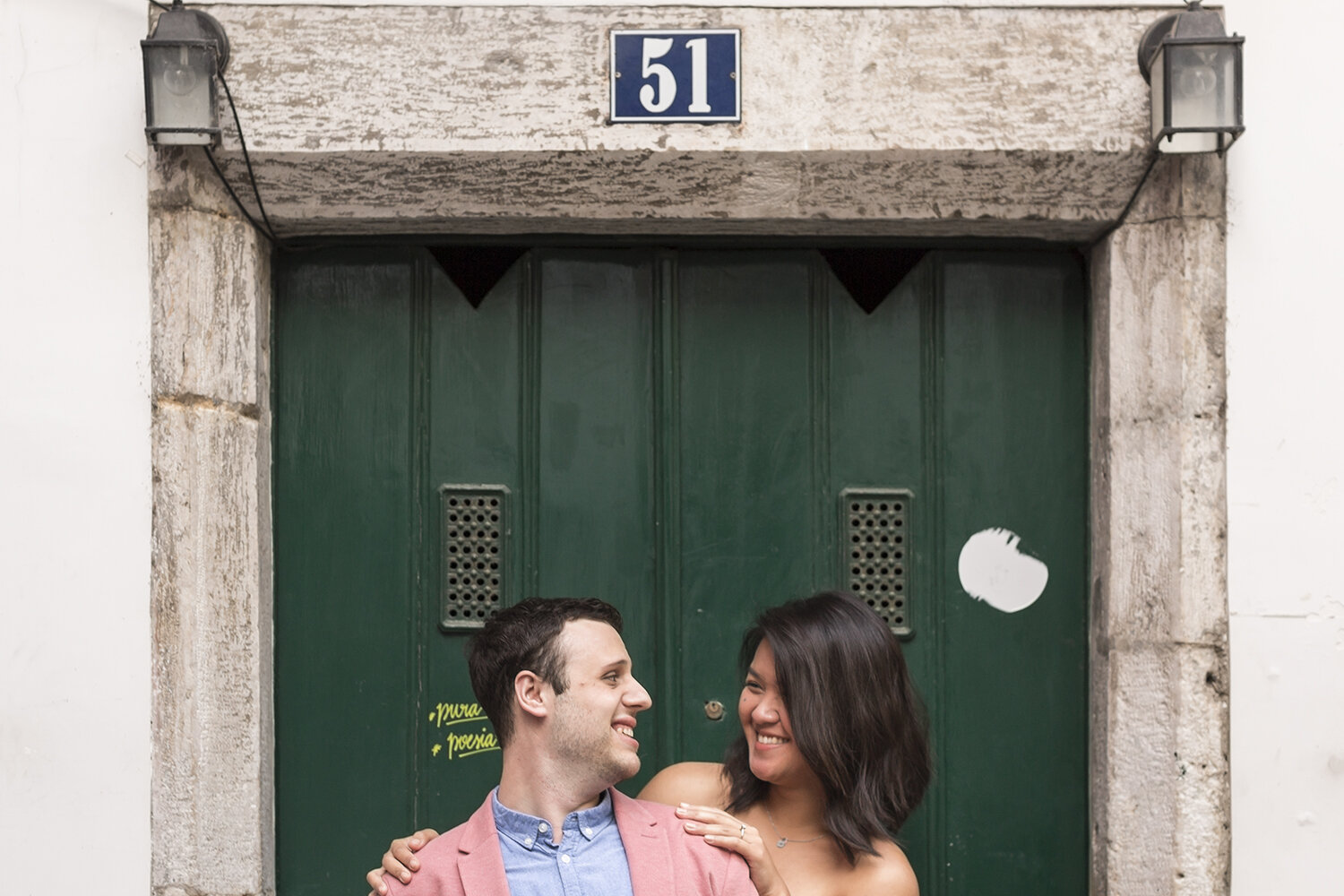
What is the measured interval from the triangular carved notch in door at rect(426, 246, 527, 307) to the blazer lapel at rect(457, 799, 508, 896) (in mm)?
1332

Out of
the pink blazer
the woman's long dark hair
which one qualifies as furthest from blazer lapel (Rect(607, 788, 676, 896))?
the woman's long dark hair

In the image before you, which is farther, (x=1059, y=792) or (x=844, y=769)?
(x=1059, y=792)

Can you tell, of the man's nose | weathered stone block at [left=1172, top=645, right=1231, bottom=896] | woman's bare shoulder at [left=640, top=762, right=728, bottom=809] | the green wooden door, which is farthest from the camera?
the green wooden door

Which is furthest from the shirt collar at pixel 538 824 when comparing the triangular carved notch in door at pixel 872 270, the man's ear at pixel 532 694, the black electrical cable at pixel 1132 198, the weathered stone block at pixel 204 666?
the black electrical cable at pixel 1132 198

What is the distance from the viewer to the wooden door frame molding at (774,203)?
2447 millimetres

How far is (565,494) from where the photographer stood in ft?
8.87

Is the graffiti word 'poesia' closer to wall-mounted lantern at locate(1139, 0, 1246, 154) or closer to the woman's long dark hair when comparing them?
the woman's long dark hair

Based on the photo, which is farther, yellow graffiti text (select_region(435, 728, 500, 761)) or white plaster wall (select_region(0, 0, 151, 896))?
yellow graffiti text (select_region(435, 728, 500, 761))

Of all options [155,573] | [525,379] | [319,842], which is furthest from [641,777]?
[155,573]

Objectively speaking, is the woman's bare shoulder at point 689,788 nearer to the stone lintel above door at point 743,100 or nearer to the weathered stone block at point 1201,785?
the weathered stone block at point 1201,785

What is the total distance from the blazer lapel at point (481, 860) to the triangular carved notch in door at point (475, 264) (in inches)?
52.5

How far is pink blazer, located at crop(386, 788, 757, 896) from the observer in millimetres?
1792

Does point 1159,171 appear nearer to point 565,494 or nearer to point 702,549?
point 702,549

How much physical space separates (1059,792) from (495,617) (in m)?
1.52
